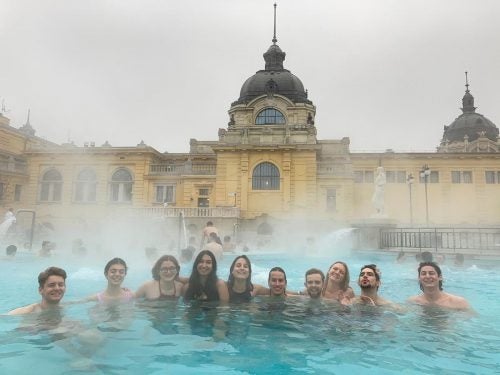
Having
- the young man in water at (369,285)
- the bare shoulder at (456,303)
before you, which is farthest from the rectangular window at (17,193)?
the bare shoulder at (456,303)

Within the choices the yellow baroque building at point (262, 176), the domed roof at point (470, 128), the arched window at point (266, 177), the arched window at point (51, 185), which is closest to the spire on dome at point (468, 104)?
the domed roof at point (470, 128)

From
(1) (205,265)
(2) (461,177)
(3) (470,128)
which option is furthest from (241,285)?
(3) (470,128)

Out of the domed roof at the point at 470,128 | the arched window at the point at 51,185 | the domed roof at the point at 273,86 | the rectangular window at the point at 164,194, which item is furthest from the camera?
the domed roof at the point at 470,128

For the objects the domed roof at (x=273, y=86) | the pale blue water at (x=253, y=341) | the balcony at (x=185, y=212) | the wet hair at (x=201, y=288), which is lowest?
the pale blue water at (x=253, y=341)

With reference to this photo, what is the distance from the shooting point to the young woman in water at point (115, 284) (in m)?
6.20

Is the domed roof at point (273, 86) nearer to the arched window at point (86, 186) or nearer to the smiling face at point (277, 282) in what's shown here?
the arched window at point (86, 186)

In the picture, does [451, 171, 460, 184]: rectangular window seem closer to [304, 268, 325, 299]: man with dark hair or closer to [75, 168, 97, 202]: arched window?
[75, 168, 97, 202]: arched window

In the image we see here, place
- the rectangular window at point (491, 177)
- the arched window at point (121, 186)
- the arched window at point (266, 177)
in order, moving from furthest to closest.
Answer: the rectangular window at point (491, 177), the arched window at point (121, 186), the arched window at point (266, 177)

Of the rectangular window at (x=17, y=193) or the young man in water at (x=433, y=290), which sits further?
the rectangular window at (x=17, y=193)

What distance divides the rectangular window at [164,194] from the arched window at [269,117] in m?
11.8

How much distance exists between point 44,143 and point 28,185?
10338 millimetres

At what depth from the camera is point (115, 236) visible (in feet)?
100

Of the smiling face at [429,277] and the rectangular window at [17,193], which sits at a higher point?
the rectangular window at [17,193]

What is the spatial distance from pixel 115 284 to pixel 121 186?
36.6 metres
